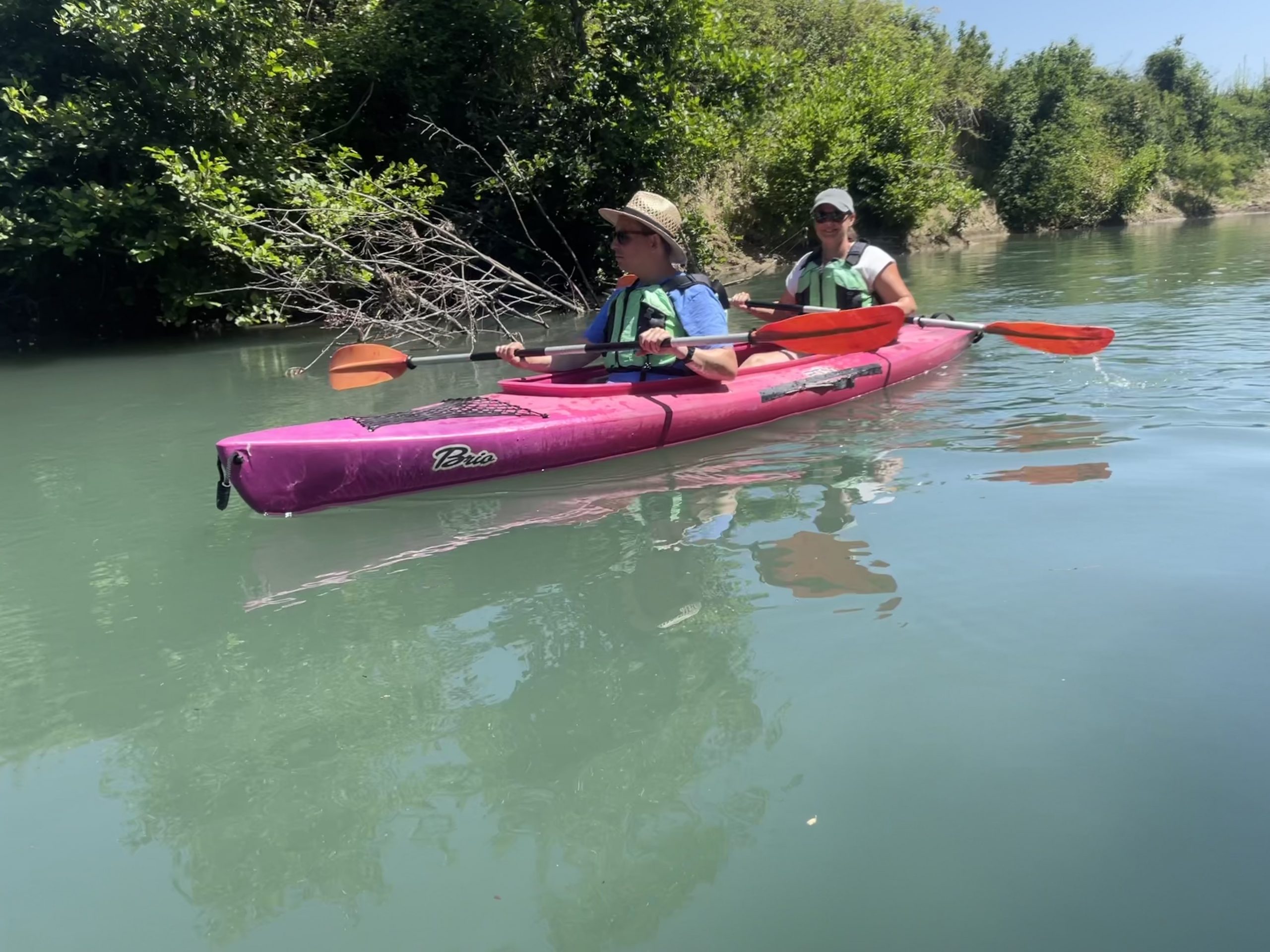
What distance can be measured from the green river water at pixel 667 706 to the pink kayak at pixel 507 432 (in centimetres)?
13

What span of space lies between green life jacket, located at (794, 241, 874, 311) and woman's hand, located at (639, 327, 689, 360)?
5.94ft

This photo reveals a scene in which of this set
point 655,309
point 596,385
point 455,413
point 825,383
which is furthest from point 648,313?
point 825,383

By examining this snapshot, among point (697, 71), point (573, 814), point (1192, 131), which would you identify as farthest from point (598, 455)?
point (1192, 131)

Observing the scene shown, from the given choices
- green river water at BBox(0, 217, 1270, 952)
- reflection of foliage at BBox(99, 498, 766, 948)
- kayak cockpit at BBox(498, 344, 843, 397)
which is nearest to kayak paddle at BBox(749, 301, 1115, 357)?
kayak cockpit at BBox(498, 344, 843, 397)

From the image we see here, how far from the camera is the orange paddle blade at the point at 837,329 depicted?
192 inches

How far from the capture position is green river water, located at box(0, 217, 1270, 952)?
1.71 m

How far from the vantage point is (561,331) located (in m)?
9.88

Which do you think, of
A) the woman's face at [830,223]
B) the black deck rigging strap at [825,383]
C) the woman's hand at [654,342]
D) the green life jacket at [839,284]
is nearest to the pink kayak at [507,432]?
the black deck rigging strap at [825,383]

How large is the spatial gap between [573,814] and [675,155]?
1028 centimetres

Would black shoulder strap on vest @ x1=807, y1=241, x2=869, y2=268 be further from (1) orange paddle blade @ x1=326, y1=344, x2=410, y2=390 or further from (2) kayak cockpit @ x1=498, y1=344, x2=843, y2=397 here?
(1) orange paddle blade @ x1=326, y1=344, x2=410, y2=390

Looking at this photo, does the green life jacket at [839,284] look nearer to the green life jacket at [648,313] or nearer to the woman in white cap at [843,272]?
the woman in white cap at [843,272]

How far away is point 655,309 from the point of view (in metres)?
4.50

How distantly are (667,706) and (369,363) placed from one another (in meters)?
3.30

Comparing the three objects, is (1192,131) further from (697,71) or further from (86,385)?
(86,385)
